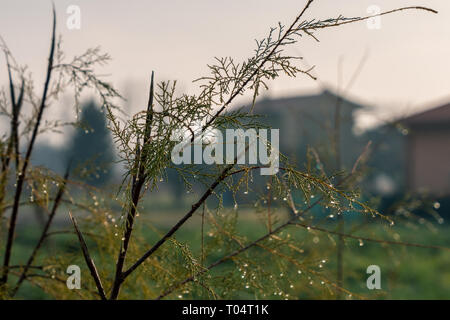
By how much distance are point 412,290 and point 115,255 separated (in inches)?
291

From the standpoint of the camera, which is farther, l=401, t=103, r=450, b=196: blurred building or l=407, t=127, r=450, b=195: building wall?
l=407, t=127, r=450, b=195: building wall

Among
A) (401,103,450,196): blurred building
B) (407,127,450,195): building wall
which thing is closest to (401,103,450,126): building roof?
(401,103,450,196): blurred building

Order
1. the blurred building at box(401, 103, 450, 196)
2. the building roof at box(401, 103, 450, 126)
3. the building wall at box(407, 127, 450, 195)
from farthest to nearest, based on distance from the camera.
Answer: the building wall at box(407, 127, 450, 195) < the blurred building at box(401, 103, 450, 196) < the building roof at box(401, 103, 450, 126)

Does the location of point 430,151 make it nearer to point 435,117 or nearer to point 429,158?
point 429,158

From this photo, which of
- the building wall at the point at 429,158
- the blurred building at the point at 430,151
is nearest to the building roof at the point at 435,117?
the blurred building at the point at 430,151

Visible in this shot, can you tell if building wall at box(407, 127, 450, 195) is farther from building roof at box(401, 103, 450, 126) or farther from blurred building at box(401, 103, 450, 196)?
building roof at box(401, 103, 450, 126)

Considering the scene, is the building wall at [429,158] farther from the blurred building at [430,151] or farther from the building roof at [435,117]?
the building roof at [435,117]

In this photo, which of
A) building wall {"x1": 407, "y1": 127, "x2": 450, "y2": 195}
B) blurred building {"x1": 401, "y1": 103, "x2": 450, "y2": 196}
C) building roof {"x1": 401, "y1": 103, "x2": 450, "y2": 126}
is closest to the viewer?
building roof {"x1": 401, "y1": 103, "x2": 450, "y2": 126}

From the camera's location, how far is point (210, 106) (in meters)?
1.54

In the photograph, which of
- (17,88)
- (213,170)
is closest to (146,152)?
(213,170)

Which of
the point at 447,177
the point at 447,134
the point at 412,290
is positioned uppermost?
the point at 447,134
